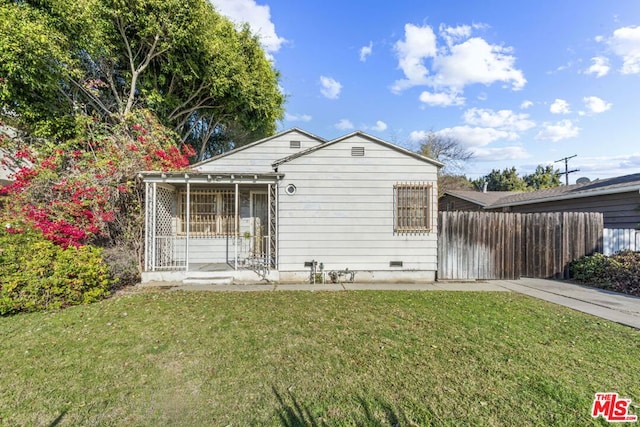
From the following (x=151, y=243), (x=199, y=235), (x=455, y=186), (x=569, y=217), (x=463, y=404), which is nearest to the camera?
(x=463, y=404)

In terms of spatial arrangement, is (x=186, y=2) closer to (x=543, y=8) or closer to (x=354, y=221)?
(x=354, y=221)

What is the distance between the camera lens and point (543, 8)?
823cm

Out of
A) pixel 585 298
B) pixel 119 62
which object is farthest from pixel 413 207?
pixel 119 62

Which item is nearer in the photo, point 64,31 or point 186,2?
point 64,31

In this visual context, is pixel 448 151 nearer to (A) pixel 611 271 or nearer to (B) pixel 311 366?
(A) pixel 611 271

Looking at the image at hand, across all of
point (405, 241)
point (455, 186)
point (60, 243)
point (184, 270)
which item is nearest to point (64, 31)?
point (60, 243)

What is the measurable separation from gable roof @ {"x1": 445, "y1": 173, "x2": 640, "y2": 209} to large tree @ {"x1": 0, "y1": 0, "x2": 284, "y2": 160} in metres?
13.1

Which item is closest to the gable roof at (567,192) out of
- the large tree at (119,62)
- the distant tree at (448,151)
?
the distant tree at (448,151)

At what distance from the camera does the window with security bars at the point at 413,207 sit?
24.8 feet

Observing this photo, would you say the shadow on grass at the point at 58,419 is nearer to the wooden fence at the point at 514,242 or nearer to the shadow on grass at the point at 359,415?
the shadow on grass at the point at 359,415

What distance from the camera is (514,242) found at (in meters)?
7.99

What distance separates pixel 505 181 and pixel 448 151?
13779mm

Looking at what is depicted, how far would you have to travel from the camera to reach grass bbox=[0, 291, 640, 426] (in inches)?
93.0

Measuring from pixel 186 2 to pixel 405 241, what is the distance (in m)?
11.2
